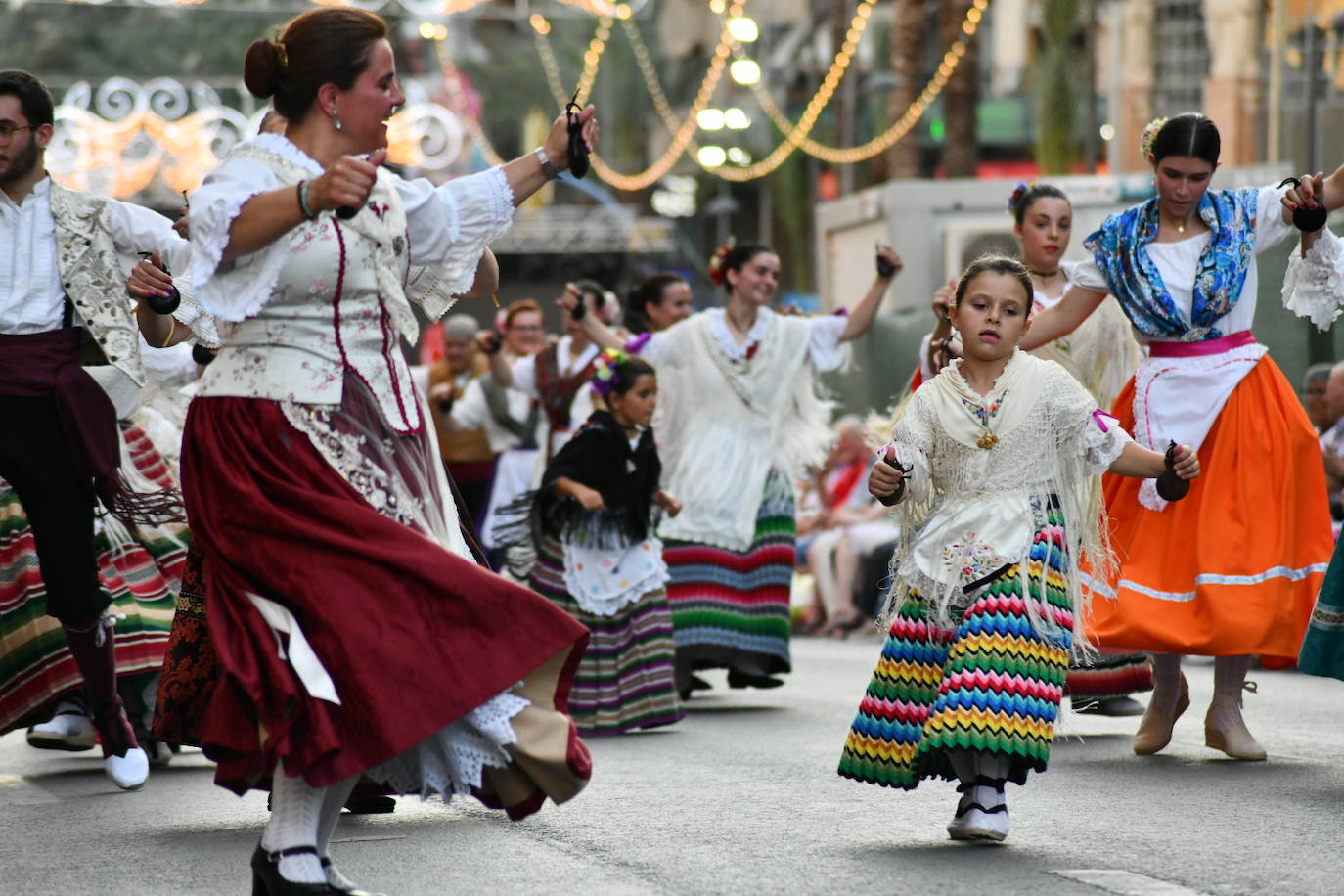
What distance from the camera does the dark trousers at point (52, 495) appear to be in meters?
6.77

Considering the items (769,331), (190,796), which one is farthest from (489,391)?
(190,796)

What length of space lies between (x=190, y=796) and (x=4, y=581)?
50.9 inches

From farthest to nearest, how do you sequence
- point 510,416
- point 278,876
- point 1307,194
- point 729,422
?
point 510,416 → point 729,422 → point 1307,194 → point 278,876

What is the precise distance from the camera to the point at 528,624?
4688mm

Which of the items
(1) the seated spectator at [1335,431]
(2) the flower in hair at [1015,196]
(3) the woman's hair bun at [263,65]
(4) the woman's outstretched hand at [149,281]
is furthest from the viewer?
(1) the seated spectator at [1335,431]

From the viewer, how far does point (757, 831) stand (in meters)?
5.88

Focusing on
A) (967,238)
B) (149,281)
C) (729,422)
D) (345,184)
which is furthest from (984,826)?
(967,238)

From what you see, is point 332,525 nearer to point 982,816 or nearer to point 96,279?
point 982,816

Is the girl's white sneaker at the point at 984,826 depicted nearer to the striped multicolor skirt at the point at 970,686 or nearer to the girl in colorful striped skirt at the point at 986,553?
the girl in colorful striped skirt at the point at 986,553

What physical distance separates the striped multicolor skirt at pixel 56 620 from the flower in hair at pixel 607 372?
6.07ft

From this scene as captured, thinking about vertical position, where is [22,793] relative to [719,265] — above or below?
below

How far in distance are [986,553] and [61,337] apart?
292 centimetres

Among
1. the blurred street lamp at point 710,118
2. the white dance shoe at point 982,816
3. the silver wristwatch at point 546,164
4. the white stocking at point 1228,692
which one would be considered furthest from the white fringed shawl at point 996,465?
the blurred street lamp at point 710,118

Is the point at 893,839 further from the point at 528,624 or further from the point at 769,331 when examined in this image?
the point at 769,331
